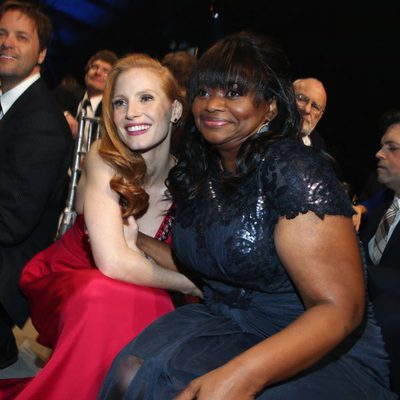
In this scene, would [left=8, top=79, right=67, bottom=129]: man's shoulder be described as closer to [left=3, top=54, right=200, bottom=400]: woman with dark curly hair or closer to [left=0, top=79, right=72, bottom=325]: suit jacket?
[left=0, top=79, right=72, bottom=325]: suit jacket

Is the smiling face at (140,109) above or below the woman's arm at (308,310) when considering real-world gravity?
above

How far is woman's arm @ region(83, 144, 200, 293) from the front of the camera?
2.24 m

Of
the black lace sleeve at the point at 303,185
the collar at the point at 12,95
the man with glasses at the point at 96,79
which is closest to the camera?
the black lace sleeve at the point at 303,185

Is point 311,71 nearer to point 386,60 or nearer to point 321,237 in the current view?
point 386,60

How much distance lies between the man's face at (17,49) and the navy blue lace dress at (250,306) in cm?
172

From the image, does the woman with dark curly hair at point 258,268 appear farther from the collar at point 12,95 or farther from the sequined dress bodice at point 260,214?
the collar at point 12,95

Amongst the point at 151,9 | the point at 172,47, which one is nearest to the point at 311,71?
the point at 172,47

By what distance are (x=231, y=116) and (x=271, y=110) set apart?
0.42 feet

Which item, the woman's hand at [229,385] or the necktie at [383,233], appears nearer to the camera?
the woman's hand at [229,385]

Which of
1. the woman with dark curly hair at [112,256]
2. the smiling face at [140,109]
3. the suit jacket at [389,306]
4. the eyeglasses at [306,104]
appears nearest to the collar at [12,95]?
the woman with dark curly hair at [112,256]

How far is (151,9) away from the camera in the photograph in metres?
7.80

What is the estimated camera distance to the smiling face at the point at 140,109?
2484mm

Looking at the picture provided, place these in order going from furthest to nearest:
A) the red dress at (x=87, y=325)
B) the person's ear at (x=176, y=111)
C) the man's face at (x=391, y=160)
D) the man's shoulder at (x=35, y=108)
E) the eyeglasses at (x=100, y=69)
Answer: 1. the eyeglasses at (x=100, y=69)
2. the man's face at (x=391, y=160)
3. the man's shoulder at (x=35, y=108)
4. the person's ear at (x=176, y=111)
5. the red dress at (x=87, y=325)

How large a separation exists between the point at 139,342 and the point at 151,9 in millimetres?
6736
